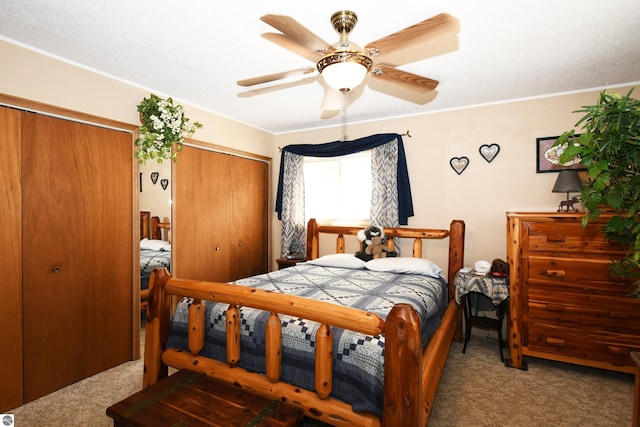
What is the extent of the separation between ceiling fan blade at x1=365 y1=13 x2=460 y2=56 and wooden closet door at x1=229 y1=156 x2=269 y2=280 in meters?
2.83

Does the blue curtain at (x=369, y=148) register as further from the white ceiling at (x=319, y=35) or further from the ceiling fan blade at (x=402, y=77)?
the ceiling fan blade at (x=402, y=77)

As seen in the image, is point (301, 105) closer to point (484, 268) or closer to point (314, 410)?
point (484, 268)

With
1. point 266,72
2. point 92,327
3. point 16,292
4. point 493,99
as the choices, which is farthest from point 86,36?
point 493,99

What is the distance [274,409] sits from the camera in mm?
1473

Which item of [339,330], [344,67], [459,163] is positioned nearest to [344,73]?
[344,67]

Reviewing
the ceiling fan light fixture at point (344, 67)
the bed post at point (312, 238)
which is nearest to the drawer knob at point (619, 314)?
the ceiling fan light fixture at point (344, 67)

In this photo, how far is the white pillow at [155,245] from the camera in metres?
3.02

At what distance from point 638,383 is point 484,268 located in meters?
1.72

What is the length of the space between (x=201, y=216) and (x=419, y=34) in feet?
9.60

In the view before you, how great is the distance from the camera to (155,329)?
1991 millimetres

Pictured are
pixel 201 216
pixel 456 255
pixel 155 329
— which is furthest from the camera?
pixel 201 216

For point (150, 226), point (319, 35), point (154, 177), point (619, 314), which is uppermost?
point (319, 35)

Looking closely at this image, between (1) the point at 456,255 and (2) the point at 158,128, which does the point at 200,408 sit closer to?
(2) the point at 158,128

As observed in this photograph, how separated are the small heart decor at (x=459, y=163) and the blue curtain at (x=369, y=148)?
50 centimetres
